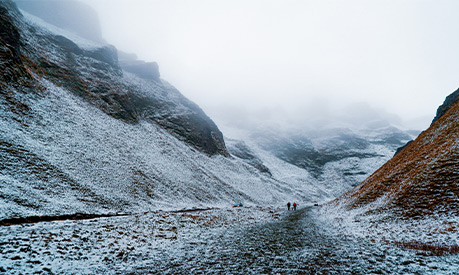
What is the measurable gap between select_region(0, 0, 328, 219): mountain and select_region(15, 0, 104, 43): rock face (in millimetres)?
79385

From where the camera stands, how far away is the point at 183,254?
11000 mm

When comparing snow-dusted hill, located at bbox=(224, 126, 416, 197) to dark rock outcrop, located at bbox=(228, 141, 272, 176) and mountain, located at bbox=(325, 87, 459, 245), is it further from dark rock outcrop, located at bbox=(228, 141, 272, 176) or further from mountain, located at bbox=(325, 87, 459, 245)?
mountain, located at bbox=(325, 87, 459, 245)

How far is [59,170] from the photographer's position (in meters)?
21.9

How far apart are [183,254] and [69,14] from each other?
18452 centimetres

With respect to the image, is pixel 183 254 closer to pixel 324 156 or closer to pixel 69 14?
pixel 324 156

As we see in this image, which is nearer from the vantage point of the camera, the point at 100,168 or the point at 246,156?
the point at 100,168

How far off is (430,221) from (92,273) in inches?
820

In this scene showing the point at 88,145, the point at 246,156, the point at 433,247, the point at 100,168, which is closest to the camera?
the point at 433,247

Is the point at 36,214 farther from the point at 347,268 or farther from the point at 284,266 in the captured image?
the point at 347,268

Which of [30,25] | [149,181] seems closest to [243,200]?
[149,181]

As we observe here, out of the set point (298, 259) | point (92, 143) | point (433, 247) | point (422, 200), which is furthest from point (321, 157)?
point (298, 259)

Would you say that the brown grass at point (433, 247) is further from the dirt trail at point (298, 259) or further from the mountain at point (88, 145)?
the mountain at point (88, 145)

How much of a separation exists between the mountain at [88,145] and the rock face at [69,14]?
260 feet

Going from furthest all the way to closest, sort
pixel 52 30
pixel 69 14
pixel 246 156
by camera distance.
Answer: pixel 69 14 → pixel 246 156 → pixel 52 30
